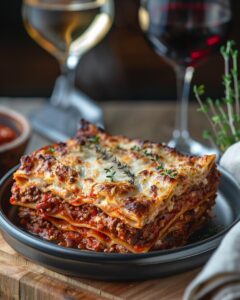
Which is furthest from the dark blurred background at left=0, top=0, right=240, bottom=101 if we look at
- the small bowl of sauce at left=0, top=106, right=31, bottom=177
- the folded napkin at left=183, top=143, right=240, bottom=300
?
the folded napkin at left=183, top=143, right=240, bottom=300

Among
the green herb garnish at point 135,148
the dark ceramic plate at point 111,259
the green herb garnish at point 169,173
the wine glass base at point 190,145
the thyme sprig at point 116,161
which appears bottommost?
the wine glass base at point 190,145

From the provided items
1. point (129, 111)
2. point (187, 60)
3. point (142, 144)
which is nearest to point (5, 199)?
point (142, 144)

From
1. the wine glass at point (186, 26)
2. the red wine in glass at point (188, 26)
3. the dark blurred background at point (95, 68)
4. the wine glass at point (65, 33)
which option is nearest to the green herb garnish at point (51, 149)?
the wine glass at point (186, 26)

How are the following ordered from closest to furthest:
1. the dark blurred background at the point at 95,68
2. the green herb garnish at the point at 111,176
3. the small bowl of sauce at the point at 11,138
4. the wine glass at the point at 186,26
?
the green herb garnish at the point at 111,176
the small bowl of sauce at the point at 11,138
the wine glass at the point at 186,26
the dark blurred background at the point at 95,68

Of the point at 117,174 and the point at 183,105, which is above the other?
the point at 117,174

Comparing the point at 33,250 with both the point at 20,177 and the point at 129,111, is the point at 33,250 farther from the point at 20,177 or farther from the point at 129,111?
the point at 129,111

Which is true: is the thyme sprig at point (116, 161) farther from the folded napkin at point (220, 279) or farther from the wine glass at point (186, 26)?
the wine glass at point (186, 26)

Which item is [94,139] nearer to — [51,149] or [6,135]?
[51,149]

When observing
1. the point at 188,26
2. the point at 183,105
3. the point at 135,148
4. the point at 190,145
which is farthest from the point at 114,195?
the point at 183,105
